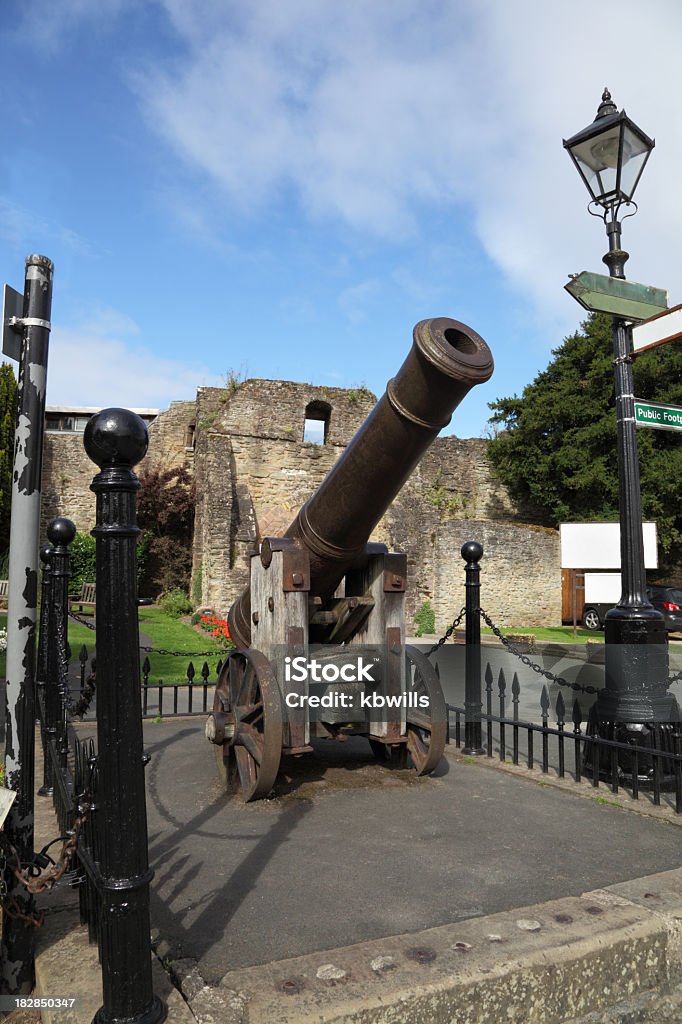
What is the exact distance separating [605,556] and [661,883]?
588 cm

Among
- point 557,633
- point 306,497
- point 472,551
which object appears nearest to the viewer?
point 472,551

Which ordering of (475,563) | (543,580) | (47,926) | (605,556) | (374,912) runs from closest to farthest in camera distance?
(47,926) < (374,912) < (475,563) < (605,556) < (543,580)

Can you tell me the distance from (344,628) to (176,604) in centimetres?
1601

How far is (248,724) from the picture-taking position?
445 cm

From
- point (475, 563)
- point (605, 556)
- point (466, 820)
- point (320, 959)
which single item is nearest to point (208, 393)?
point (605, 556)

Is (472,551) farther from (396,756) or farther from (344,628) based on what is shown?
(396,756)

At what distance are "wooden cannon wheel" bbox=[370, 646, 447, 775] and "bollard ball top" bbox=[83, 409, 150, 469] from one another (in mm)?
3217

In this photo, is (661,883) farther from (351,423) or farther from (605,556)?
(351,423)

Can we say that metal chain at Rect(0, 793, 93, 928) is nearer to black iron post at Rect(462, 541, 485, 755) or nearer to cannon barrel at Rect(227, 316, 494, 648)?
cannon barrel at Rect(227, 316, 494, 648)

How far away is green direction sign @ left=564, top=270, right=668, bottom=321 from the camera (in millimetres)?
4617

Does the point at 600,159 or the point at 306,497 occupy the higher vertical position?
the point at 600,159

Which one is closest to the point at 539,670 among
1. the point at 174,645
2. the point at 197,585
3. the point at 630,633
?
the point at 630,633

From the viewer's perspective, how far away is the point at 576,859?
333cm

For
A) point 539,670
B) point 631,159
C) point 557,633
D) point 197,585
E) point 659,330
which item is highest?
point 631,159
